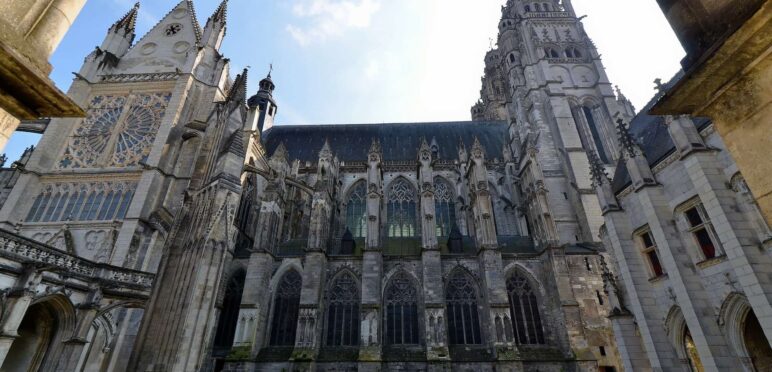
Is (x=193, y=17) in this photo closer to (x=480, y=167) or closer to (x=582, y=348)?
(x=480, y=167)

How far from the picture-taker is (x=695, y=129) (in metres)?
10.1

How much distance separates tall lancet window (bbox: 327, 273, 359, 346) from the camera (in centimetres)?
1766

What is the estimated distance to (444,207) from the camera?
25.8m

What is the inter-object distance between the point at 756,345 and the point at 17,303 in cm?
2003

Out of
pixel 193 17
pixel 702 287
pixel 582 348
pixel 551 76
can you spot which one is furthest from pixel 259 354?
pixel 551 76

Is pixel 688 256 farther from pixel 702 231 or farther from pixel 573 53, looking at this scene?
pixel 573 53

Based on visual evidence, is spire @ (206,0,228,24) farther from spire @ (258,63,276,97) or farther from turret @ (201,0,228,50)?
spire @ (258,63,276,97)

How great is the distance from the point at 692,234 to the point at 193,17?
2799cm

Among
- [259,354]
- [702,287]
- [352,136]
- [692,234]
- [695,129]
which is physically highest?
[352,136]

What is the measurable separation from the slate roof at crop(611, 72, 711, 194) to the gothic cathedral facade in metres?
1.00

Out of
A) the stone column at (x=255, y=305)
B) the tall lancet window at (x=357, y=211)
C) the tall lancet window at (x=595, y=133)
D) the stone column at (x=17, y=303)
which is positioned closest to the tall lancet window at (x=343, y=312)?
the stone column at (x=255, y=305)

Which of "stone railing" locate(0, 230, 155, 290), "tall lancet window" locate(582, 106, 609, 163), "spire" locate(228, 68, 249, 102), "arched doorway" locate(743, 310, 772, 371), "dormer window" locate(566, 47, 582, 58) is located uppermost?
"dormer window" locate(566, 47, 582, 58)

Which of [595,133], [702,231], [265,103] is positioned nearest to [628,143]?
[702,231]

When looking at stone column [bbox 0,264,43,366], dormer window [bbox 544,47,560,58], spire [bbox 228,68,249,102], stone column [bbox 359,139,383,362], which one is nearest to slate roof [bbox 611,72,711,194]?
stone column [bbox 359,139,383,362]
